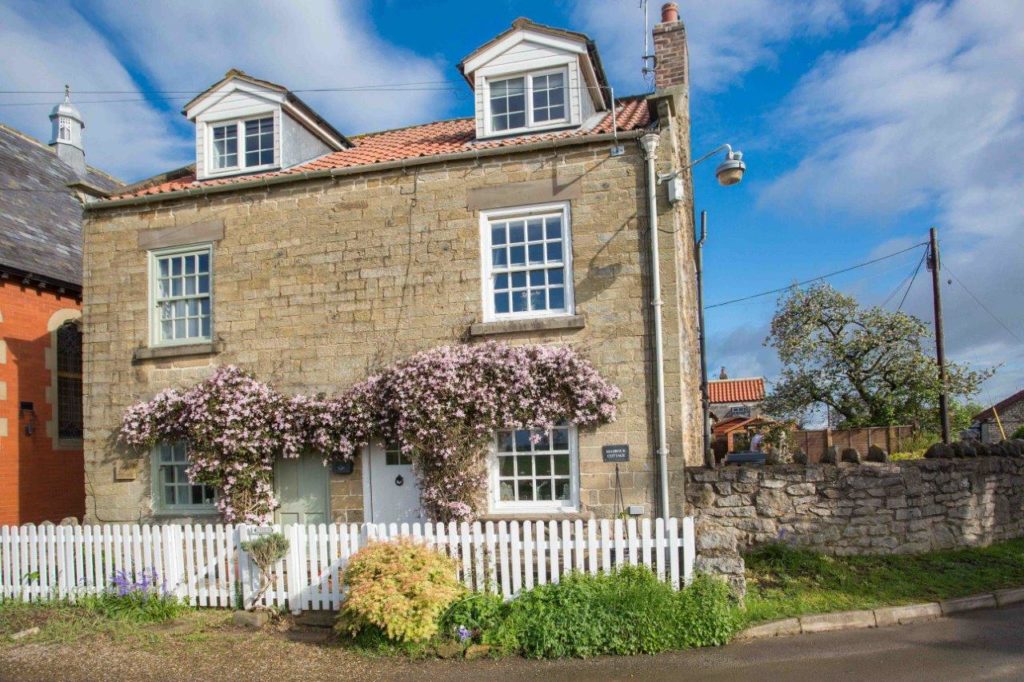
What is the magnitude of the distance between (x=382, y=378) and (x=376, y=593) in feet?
13.8

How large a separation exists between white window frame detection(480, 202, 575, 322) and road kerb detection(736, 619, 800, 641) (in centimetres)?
495

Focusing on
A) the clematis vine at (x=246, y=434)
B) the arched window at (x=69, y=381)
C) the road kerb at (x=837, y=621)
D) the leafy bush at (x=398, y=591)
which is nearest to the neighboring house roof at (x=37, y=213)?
the arched window at (x=69, y=381)

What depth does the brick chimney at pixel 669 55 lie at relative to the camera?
12953 mm

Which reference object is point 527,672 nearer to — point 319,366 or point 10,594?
point 319,366

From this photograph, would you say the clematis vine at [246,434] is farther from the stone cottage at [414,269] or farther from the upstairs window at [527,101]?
the upstairs window at [527,101]

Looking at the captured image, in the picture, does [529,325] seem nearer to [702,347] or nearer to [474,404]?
[474,404]

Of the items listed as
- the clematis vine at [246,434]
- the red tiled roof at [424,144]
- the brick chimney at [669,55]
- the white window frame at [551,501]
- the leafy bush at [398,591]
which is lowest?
A: the leafy bush at [398,591]

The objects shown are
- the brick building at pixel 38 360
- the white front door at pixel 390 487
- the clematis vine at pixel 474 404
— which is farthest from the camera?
the brick building at pixel 38 360

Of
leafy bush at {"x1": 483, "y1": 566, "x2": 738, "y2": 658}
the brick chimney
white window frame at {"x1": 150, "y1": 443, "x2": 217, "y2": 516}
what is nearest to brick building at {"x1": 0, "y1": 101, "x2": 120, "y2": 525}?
white window frame at {"x1": 150, "y1": 443, "x2": 217, "y2": 516}

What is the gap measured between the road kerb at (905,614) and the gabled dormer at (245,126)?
1132 cm

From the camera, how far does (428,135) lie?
1445cm

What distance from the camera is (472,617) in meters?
8.12

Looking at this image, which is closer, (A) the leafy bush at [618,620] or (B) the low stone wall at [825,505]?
(A) the leafy bush at [618,620]

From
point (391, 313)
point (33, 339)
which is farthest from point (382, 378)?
point (33, 339)
